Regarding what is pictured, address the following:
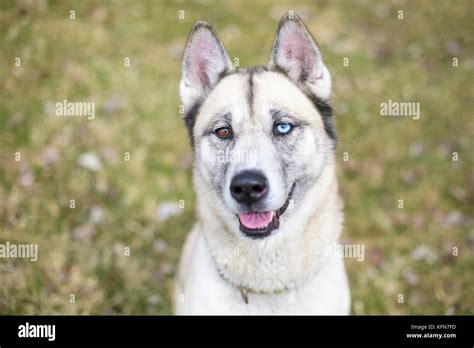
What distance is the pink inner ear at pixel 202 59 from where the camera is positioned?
10.8 ft

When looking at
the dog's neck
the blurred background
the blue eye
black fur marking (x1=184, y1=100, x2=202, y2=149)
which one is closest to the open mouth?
the dog's neck

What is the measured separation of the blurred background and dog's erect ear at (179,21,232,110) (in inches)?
63.0

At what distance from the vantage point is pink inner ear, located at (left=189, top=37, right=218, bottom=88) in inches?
130

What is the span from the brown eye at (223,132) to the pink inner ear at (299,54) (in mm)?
563

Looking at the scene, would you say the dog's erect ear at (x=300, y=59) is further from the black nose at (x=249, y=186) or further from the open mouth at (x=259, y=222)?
the black nose at (x=249, y=186)

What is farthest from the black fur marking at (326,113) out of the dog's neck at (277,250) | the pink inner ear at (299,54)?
the dog's neck at (277,250)

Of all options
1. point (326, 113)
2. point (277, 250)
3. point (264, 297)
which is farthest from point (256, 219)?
point (326, 113)

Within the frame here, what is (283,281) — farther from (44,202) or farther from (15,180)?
(15,180)

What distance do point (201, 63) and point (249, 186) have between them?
99 centimetres

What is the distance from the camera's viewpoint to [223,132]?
319cm

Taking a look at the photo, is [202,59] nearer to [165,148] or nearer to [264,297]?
[264,297]

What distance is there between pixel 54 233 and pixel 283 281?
2.08 metres

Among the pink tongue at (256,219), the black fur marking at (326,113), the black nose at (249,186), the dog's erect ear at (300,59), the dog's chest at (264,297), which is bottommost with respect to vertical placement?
the dog's chest at (264,297)

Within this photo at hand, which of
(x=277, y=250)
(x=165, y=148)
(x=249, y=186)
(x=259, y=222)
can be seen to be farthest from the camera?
(x=165, y=148)
